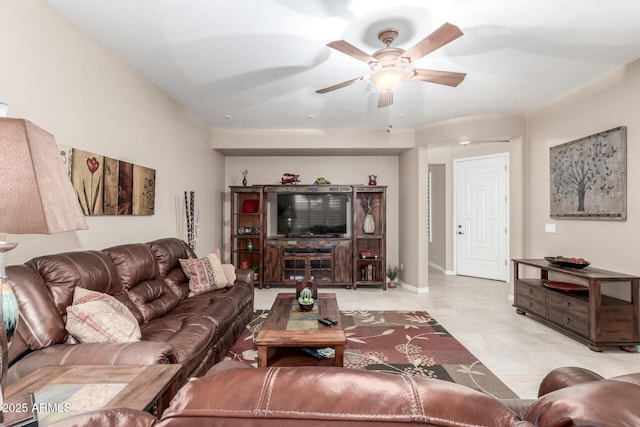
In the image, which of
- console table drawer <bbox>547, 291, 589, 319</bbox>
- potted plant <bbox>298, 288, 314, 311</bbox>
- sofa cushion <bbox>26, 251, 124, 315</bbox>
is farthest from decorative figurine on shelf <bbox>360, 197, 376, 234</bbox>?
sofa cushion <bbox>26, 251, 124, 315</bbox>

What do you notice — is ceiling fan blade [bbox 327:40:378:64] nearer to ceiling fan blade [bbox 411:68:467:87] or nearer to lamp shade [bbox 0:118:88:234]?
ceiling fan blade [bbox 411:68:467:87]

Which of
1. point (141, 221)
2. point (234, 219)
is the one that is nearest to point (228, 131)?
point (234, 219)

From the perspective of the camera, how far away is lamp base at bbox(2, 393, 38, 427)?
77 centimetres

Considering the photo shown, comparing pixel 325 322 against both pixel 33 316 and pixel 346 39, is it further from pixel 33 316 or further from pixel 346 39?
pixel 346 39

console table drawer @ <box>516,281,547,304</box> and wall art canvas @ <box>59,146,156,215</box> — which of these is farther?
console table drawer @ <box>516,281,547,304</box>

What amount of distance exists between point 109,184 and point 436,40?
292 cm

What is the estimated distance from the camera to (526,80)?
129 inches

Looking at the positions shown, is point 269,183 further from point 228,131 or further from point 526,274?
point 526,274

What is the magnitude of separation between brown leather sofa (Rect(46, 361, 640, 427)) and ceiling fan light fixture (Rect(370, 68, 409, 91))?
7.41 feet

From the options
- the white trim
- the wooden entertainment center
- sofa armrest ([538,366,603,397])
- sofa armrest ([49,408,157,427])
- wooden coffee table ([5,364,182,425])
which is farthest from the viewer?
→ the white trim

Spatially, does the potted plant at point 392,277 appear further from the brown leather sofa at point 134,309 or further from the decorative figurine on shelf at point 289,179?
the brown leather sofa at point 134,309

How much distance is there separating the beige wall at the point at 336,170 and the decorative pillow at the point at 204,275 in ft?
8.49

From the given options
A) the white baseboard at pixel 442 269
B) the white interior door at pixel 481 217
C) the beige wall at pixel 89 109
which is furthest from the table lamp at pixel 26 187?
the white baseboard at pixel 442 269

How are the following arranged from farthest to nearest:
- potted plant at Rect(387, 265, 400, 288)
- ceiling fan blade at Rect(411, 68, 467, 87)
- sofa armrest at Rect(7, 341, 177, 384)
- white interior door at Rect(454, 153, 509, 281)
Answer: white interior door at Rect(454, 153, 509, 281)
potted plant at Rect(387, 265, 400, 288)
ceiling fan blade at Rect(411, 68, 467, 87)
sofa armrest at Rect(7, 341, 177, 384)
